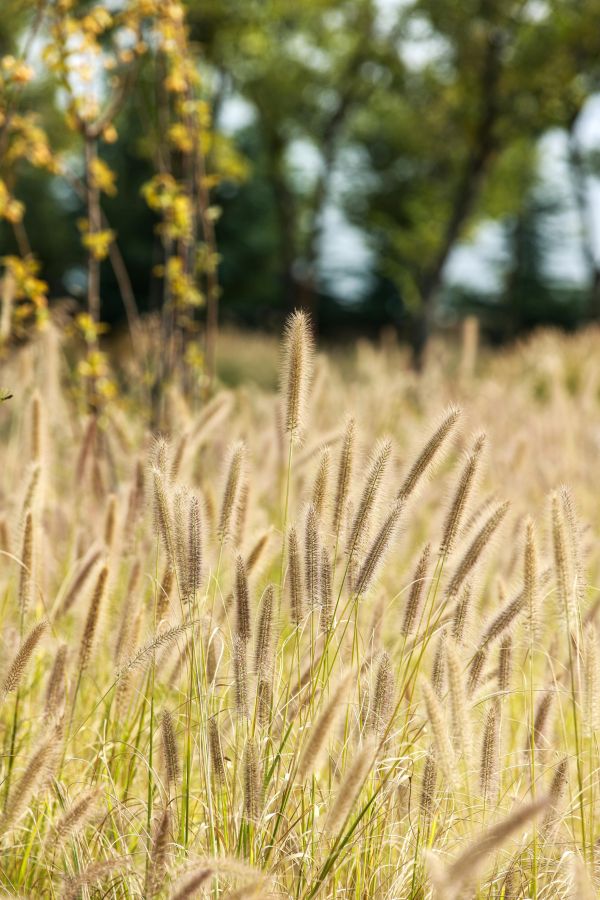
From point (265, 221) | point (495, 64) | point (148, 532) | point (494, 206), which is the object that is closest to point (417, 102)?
point (494, 206)

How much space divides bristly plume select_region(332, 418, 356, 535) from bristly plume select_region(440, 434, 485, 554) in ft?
0.57

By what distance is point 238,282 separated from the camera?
2403cm

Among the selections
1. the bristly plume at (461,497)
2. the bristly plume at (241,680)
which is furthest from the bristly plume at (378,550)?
the bristly plume at (241,680)

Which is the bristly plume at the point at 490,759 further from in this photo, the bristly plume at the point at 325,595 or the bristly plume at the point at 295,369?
the bristly plume at the point at 295,369

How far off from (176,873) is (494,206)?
77.5 feet

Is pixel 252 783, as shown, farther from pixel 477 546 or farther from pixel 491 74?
pixel 491 74

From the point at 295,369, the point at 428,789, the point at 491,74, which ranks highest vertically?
the point at 491,74

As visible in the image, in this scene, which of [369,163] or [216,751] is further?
[369,163]

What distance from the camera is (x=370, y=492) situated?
→ 1.49m

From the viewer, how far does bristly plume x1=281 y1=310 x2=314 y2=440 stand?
154 cm

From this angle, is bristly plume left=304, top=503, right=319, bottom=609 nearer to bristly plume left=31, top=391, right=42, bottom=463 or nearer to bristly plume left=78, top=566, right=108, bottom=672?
bristly plume left=78, top=566, right=108, bottom=672

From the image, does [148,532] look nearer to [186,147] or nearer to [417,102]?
[186,147]

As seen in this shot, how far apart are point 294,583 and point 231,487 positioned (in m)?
0.20

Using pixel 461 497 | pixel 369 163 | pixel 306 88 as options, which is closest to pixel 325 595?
pixel 461 497
